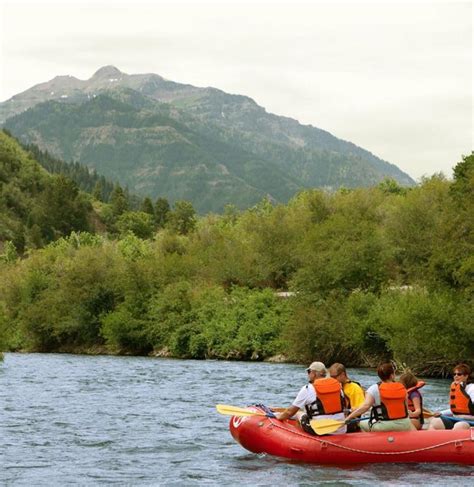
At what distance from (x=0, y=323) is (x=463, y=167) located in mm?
25956

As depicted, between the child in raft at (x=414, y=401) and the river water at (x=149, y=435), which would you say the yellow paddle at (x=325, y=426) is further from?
the child in raft at (x=414, y=401)

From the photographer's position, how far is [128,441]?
22562 millimetres

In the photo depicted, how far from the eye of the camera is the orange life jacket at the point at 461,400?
64.8 ft

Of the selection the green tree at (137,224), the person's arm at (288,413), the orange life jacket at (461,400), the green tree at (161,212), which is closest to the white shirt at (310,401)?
the person's arm at (288,413)

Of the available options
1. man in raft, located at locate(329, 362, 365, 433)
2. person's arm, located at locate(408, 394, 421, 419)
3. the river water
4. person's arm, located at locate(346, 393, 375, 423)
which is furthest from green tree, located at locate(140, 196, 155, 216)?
person's arm, located at locate(346, 393, 375, 423)

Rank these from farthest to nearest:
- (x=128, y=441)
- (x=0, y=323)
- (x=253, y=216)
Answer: (x=253, y=216) < (x=0, y=323) < (x=128, y=441)

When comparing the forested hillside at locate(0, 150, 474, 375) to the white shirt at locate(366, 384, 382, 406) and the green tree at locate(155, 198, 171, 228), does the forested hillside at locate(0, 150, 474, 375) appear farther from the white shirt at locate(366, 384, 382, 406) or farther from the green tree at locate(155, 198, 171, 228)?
the green tree at locate(155, 198, 171, 228)

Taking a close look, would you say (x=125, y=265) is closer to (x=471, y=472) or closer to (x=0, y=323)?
(x=0, y=323)

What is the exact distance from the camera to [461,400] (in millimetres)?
19859

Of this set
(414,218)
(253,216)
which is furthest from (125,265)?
(414,218)

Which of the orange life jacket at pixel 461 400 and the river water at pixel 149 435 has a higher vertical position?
the orange life jacket at pixel 461 400

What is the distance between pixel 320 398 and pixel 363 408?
2.70 ft

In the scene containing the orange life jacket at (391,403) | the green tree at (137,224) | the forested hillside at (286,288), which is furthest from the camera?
the green tree at (137,224)

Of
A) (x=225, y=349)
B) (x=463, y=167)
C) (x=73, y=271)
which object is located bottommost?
(x=225, y=349)
